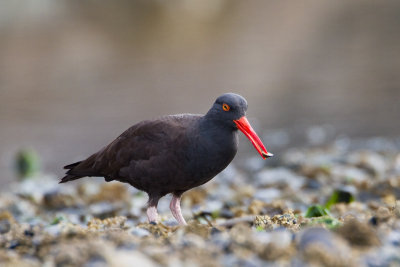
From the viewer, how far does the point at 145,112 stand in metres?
17.4

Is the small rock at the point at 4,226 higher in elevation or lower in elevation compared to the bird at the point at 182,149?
lower

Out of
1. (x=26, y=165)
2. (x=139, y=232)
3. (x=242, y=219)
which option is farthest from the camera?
(x=26, y=165)

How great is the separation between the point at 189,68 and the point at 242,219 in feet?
68.5

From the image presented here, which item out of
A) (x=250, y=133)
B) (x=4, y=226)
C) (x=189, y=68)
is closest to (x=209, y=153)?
(x=250, y=133)

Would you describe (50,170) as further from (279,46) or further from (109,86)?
(279,46)

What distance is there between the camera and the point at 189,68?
1009 inches

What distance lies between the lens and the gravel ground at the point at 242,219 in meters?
3.07

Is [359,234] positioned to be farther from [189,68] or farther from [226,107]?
[189,68]

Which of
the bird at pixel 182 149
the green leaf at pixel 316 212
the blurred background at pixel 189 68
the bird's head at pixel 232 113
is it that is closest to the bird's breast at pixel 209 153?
the bird at pixel 182 149

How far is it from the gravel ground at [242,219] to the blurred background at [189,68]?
3.06 meters

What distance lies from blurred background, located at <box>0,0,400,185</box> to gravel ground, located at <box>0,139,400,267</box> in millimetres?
3060

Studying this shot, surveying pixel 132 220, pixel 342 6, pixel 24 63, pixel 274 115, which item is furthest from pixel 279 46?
pixel 132 220

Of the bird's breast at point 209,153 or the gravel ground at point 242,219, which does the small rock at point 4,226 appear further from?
the bird's breast at point 209,153

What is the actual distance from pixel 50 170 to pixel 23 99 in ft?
30.4
